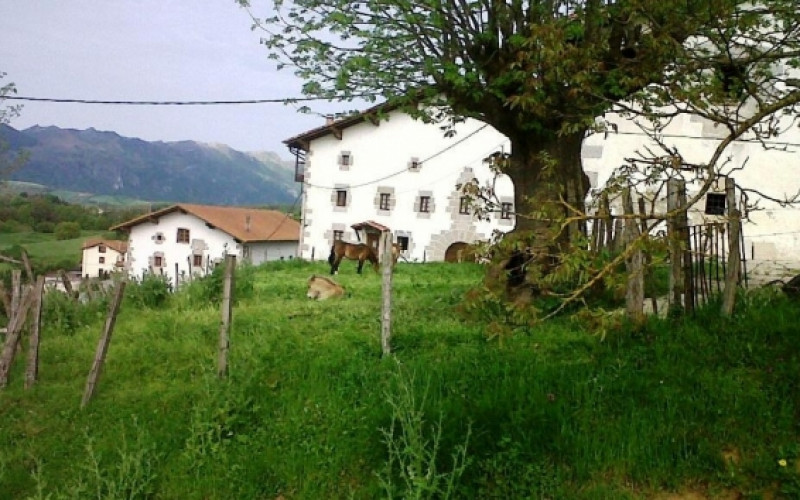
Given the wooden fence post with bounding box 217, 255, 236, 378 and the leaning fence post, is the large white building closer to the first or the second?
the leaning fence post

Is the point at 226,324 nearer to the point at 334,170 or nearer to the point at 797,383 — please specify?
the point at 797,383

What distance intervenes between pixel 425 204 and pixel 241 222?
596 inches

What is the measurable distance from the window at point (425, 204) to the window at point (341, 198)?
402 centimetres

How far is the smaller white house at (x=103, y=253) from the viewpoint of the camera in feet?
126

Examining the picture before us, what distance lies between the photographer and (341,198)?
92.1ft

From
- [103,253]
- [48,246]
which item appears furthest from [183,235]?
[103,253]

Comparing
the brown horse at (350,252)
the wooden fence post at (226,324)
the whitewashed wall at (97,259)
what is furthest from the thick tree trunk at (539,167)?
the whitewashed wall at (97,259)

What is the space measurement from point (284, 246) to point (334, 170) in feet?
41.6

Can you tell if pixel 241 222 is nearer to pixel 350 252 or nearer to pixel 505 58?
pixel 350 252

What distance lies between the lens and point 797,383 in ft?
14.0

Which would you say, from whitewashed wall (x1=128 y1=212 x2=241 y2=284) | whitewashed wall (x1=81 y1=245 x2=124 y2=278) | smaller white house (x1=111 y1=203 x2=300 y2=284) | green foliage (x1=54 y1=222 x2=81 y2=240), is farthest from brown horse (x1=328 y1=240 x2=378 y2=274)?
green foliage (x1=54 y1=222 x2=81 y2=240)

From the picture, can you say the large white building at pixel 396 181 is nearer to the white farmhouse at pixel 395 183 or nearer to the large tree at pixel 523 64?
the white farmhouse at pixel 395 183

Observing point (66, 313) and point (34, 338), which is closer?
point (34, 338)

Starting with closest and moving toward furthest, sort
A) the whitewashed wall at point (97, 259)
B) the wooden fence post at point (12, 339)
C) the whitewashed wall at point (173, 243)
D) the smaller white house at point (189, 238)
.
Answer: the wooden fence post at point (12, 339) → the smaller white house at point (189, 238) → the whitewashed wall at point (173, 243) → the whitewashed wall at point (97, 259)
